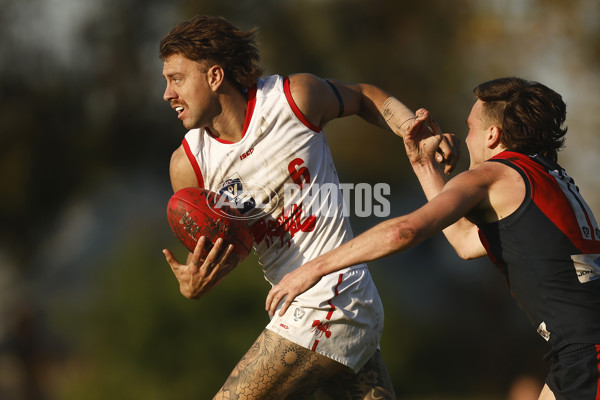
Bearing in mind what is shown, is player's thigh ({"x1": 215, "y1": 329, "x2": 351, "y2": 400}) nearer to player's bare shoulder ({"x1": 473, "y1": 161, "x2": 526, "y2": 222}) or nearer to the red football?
the red football

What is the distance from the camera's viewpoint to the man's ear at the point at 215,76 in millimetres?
4422

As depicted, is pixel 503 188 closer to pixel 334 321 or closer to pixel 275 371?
pixel 334 321

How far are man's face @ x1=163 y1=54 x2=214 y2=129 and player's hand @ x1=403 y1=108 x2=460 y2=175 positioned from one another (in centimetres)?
117

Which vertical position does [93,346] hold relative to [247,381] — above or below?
below

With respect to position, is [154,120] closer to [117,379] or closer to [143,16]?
[143,16]

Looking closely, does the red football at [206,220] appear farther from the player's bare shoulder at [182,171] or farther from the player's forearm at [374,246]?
the player's forearm at [374,246]

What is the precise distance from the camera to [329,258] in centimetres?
342

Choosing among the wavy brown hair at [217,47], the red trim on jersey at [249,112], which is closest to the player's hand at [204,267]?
the red trim on jersey at [249,112]

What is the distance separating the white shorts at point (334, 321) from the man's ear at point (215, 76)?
4.20 feet

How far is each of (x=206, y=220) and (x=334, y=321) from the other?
88 cm

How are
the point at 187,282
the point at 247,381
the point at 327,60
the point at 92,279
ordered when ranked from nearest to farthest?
the point at 247,381 → the point at 187,282 → the point at 92,279 → the point at 327,60

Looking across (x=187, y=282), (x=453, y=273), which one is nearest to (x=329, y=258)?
(x=187, y=282)

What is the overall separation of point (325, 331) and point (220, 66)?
1628mm

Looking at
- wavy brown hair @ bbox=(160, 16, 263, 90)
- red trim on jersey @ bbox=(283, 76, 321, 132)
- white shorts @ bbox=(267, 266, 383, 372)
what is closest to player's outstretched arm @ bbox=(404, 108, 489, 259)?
red trim on jersey @ bbox=(283, 76, 321, 132)
